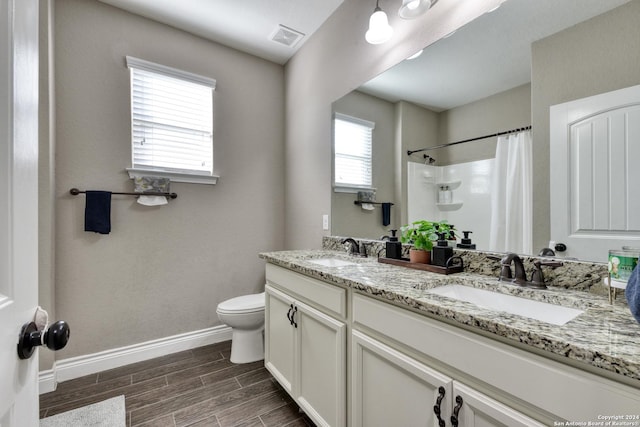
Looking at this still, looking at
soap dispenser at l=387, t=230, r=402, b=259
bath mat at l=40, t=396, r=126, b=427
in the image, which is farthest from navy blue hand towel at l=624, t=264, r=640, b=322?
bath mat at l=40, t=396, r=126, b=427

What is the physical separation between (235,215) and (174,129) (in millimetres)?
917

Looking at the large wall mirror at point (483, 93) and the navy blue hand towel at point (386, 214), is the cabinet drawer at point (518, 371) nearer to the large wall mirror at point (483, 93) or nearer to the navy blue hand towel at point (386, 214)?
the large wall mirror at point (483, 93)

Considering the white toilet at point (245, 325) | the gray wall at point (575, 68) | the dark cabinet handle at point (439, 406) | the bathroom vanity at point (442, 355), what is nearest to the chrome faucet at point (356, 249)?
the bathroom vanity at point (442, 355)

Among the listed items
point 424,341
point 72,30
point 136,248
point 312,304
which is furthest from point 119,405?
point 72,30

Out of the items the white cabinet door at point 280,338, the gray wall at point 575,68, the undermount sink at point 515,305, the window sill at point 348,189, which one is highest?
the gray wall at point 575,68

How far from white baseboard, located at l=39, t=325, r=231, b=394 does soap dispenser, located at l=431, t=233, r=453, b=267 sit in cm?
212

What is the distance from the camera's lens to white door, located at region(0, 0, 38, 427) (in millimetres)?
471

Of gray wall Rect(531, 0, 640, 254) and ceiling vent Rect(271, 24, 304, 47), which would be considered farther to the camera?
ceiling vent Rect(271, 24, 304, 47)

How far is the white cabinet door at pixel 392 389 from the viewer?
2.82 ft

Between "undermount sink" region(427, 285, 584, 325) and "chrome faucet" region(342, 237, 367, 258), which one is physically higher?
"chrome faucet" region(342, 237, 367, 258)

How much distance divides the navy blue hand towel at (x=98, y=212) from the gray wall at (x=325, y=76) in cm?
152

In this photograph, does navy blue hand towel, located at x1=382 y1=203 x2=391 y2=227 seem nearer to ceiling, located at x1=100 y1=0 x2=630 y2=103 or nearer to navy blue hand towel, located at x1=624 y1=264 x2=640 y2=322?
ceiling, located at x1=100 y1=0 x2=630 y2=103

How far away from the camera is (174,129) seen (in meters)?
2.40

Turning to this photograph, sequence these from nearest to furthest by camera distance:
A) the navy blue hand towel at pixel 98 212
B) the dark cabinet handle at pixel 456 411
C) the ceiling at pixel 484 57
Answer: the dark cabinet handle at pixel 456 411, the ceiling at pixel 484 57, the navy blue hand towel at pixel 98 212
